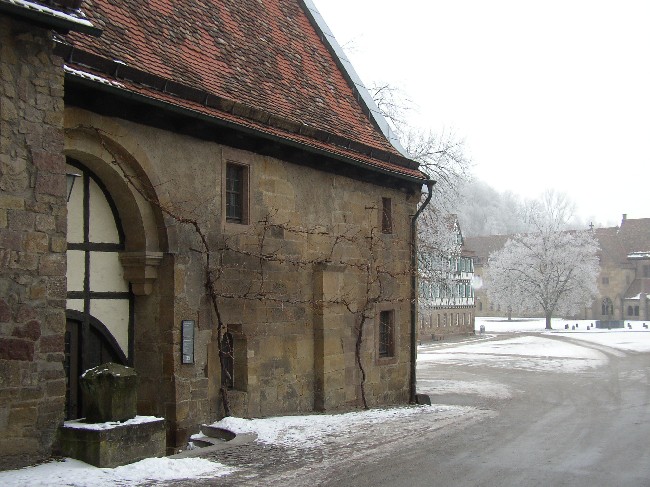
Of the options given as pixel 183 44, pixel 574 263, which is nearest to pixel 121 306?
pixel 183 44

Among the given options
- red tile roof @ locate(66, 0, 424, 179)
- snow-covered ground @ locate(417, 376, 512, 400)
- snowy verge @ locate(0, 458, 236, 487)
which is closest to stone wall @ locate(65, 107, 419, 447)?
red tile roof @ locate(66, 0, 424, 179)

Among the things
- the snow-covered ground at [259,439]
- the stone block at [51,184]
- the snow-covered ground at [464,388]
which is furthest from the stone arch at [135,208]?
the snow-covered ground at [464,388]

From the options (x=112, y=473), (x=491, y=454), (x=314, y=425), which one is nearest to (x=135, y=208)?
(x=112, y=473)

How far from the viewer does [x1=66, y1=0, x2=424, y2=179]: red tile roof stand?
10.3 meters

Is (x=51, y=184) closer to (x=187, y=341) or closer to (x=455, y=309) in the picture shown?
(x=187, y=341)

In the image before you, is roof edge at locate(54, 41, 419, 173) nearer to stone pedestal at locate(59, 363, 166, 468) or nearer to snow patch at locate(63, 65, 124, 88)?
snow patch at locate(63, 65, 124, 88)

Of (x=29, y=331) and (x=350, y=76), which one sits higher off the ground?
(x=350, y=76)

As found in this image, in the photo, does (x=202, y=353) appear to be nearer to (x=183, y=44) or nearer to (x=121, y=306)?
(x=121, y=306)

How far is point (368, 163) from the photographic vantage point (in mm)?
14484

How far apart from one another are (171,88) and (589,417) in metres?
9.56

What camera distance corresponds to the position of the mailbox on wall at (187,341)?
10414mm

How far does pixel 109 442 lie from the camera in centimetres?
772

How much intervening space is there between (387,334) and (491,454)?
21.5 ft

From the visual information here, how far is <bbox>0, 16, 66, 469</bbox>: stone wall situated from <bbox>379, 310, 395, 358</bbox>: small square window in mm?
9245
